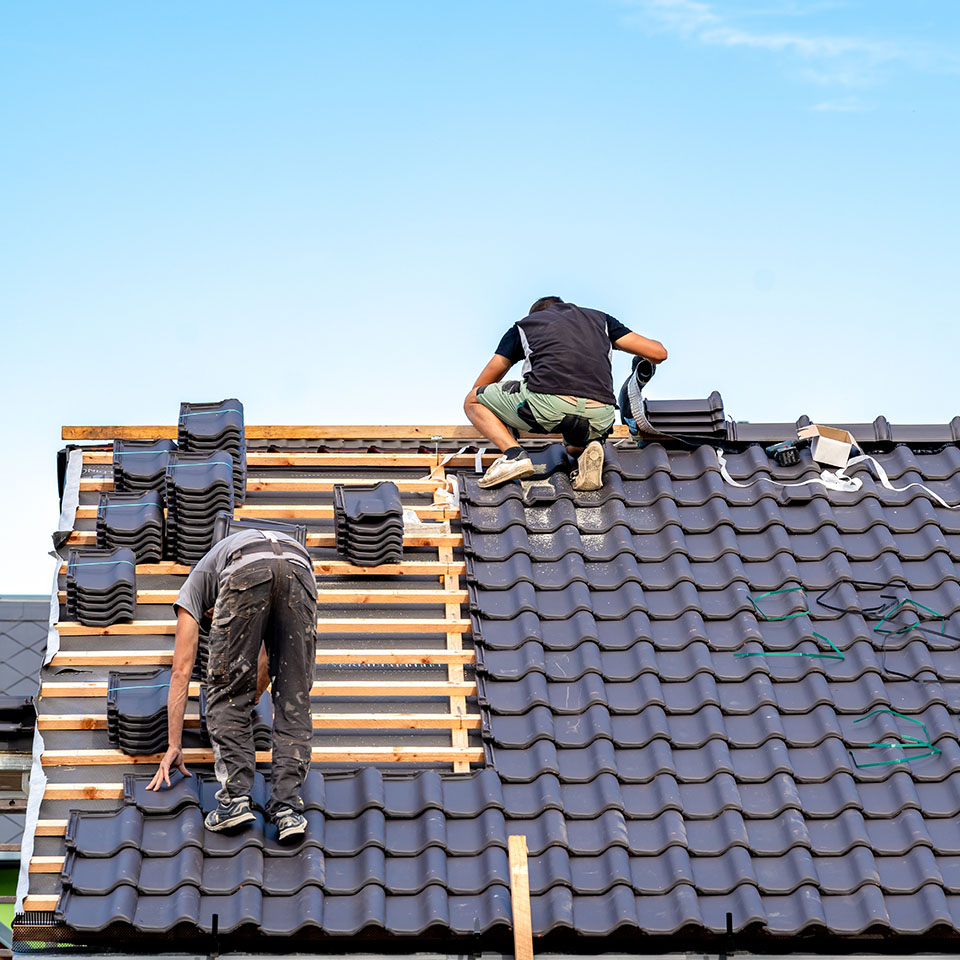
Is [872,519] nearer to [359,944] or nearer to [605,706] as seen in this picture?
[605,706]

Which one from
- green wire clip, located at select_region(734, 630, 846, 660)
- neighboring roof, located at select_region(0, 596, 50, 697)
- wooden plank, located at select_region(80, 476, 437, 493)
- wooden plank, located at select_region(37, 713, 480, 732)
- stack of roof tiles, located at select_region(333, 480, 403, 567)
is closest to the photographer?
wooden plank, located at select_region(37, 713, 480, 732)

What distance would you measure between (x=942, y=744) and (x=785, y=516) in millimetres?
1824

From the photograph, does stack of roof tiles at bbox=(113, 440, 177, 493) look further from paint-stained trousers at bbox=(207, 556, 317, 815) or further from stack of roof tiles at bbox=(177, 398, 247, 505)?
paint-stained trousers at bbox=(207, 556, 317, 815)

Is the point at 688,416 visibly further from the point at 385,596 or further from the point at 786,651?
the point at 385,596

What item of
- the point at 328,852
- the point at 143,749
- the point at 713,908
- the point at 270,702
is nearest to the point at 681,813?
the point at 713,908

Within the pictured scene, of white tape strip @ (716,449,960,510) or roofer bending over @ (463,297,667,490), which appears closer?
roofer bending over @ (463,297,667,490)

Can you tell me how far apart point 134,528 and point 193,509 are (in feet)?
1.12

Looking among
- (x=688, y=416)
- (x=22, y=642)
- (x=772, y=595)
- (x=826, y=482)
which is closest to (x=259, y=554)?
(x=772, y=595)

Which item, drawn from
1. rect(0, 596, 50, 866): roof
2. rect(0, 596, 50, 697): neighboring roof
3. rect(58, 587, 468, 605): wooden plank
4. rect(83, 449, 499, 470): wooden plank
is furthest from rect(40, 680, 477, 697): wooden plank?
rect(0, 596, 50, 697): neighboring roof

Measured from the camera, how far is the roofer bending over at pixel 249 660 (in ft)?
20.1

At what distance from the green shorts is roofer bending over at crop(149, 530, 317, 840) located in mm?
2419

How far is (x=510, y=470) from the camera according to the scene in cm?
836

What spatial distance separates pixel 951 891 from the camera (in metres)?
6.20

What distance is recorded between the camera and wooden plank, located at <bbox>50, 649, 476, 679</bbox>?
284 inches
